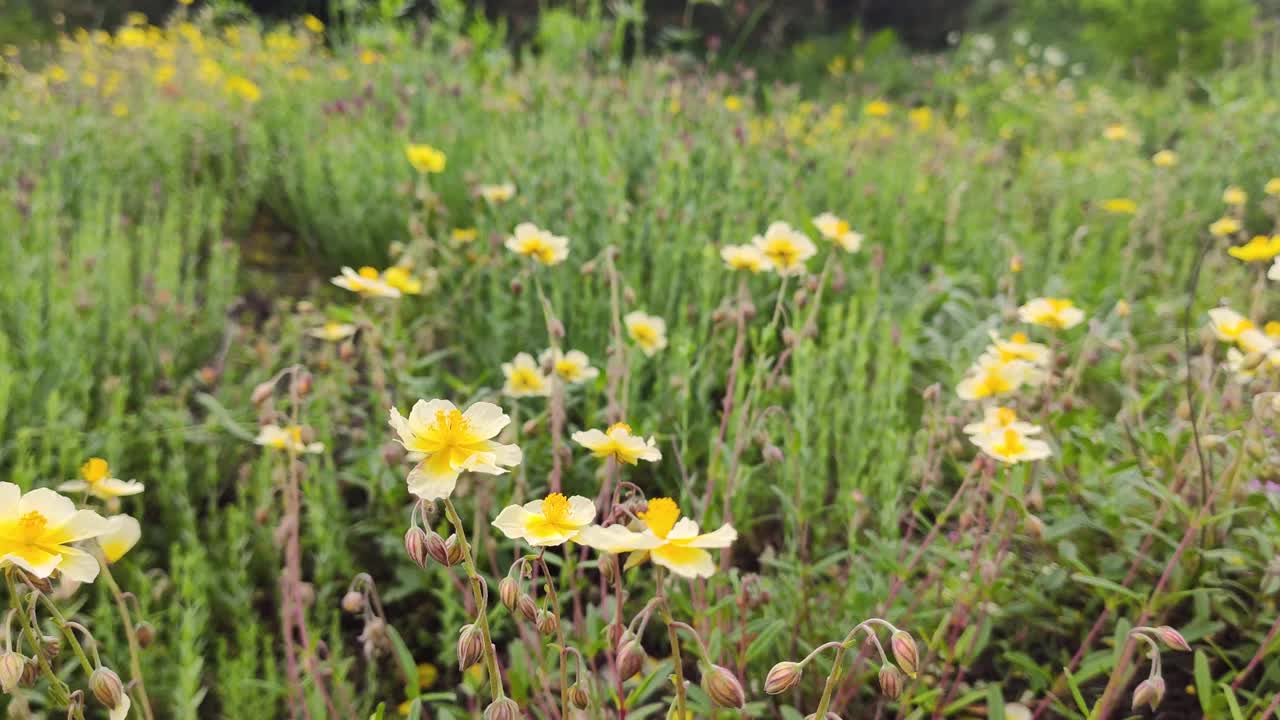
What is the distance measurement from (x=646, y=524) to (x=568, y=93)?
302 centimetres

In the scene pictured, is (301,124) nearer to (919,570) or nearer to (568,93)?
(568,93)

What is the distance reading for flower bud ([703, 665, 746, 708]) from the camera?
0.82 m

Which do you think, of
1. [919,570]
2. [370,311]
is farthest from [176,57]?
[919,570]

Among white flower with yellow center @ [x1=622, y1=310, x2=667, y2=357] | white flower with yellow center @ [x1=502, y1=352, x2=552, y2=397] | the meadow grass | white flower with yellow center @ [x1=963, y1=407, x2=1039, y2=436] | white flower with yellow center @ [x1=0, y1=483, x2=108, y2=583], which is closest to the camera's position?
white flower with yellow center @ [x1=0, y1=483, x2=108, y2=583]

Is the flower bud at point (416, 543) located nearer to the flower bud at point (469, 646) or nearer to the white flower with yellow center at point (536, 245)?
the flower bud at point (469, 646)

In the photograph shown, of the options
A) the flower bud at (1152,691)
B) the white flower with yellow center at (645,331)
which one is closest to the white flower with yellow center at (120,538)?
the white flower with yellow center at (645,331)

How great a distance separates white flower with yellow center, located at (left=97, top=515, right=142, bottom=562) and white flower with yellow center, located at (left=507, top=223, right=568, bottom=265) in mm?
793

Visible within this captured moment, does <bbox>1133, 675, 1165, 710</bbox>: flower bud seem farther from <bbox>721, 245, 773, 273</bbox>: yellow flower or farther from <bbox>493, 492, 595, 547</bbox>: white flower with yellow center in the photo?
<bbox>721, 245, 773, 273</bbox>: yellow flower

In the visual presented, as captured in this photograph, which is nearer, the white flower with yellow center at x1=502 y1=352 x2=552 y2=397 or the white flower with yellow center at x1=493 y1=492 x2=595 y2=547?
the white flower with yellow center at x1=493 y1=492 x2=595 y2=547

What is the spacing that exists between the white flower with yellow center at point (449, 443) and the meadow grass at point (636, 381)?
0.37 metres

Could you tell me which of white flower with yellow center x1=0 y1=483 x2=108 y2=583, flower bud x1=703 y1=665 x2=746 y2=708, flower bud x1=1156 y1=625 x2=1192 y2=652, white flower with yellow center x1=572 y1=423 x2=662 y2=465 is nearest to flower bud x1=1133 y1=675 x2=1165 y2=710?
flower bud x1=1156 y1=625 x2=1192 y2=652

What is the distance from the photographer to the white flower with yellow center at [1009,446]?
1.18 m

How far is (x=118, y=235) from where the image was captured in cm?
265

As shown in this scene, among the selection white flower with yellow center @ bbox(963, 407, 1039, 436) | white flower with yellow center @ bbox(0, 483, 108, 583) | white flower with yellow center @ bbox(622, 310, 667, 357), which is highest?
white flower with yellow center @ bbox(0, 483, 108, 583)
